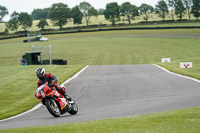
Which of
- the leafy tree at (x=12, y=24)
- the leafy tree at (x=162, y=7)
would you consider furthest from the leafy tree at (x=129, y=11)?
the leafy tree at (x=12, y=24)

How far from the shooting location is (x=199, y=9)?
403 feet

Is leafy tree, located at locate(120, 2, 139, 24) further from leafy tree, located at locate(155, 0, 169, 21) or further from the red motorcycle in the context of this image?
the red motorcycle

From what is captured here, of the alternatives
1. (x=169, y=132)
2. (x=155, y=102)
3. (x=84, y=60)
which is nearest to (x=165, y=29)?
(x=84, y=60)

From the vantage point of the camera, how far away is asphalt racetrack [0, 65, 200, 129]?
10906 mm

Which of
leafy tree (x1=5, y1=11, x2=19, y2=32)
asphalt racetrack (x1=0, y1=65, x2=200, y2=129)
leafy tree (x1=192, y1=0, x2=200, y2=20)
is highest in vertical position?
leafy tree (x1=192, y1=0, x2=200, y2=20)

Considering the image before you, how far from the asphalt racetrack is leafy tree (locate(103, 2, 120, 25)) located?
128199 millimetres

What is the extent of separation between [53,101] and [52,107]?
19cm

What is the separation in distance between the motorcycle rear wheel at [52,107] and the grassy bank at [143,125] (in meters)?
1.99

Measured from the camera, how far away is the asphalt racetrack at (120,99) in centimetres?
1091

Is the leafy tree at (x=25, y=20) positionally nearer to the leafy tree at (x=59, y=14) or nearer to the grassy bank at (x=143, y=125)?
the leafy tree at (x=59, y=14)

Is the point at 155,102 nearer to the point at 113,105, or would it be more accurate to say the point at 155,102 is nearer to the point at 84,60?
the point at 113,105

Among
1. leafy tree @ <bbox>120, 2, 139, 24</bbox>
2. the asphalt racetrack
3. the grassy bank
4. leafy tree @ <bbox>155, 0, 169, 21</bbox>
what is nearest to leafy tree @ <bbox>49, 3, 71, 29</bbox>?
leafy tree @ <bbox>120, 2, 139, 24</bbox>

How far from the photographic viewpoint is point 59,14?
15238cm

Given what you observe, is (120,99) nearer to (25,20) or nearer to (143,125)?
(143,125)
